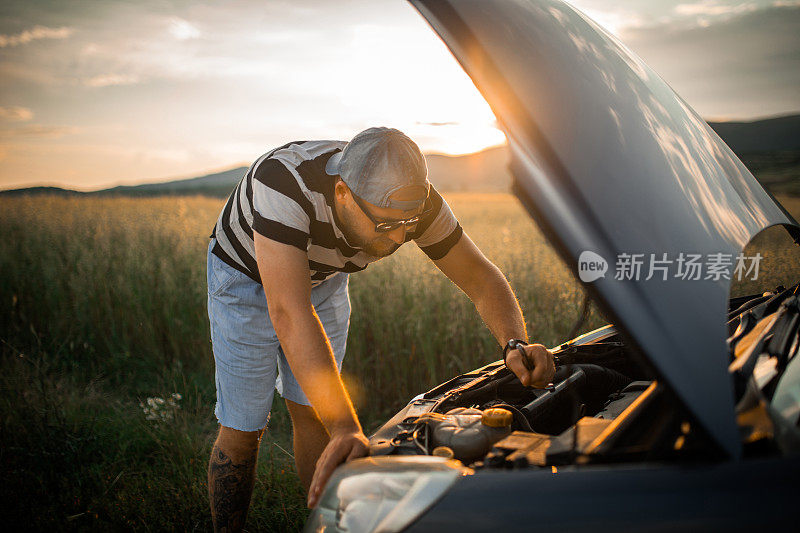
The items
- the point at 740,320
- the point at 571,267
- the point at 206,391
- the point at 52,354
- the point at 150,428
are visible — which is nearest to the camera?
the point at 571,267

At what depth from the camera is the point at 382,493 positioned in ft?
3.72

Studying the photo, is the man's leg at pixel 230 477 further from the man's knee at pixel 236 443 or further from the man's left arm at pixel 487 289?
the man's left arm at pixel 487 289

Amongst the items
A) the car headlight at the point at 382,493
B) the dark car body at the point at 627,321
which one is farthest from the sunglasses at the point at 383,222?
the car headlight at the point at 382,493

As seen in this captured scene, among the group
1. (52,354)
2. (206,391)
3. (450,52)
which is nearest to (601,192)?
(450,52)

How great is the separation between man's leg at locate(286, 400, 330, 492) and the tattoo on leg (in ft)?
1.07

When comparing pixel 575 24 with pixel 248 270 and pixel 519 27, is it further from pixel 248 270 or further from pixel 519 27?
pixel 248 270

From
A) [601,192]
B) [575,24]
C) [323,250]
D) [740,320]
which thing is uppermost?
[575,24]

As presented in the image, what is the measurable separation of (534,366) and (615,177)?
2.53 feet

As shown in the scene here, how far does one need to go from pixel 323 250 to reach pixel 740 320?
60.3 inches

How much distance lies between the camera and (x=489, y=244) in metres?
6.06

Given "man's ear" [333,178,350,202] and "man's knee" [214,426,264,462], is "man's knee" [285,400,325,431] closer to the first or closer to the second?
"man's knee" [214,426,264,462]

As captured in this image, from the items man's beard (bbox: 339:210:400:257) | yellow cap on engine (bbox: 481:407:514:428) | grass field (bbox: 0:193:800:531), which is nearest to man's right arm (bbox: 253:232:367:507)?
man's beard (bbox: 339:210:400:257)

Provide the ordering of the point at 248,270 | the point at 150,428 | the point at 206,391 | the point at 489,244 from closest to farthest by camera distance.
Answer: the point at 248,270 < the point at 150,428 < the point at 206,391 < the point at 489,244

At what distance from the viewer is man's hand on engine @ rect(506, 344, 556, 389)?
1836 mm
